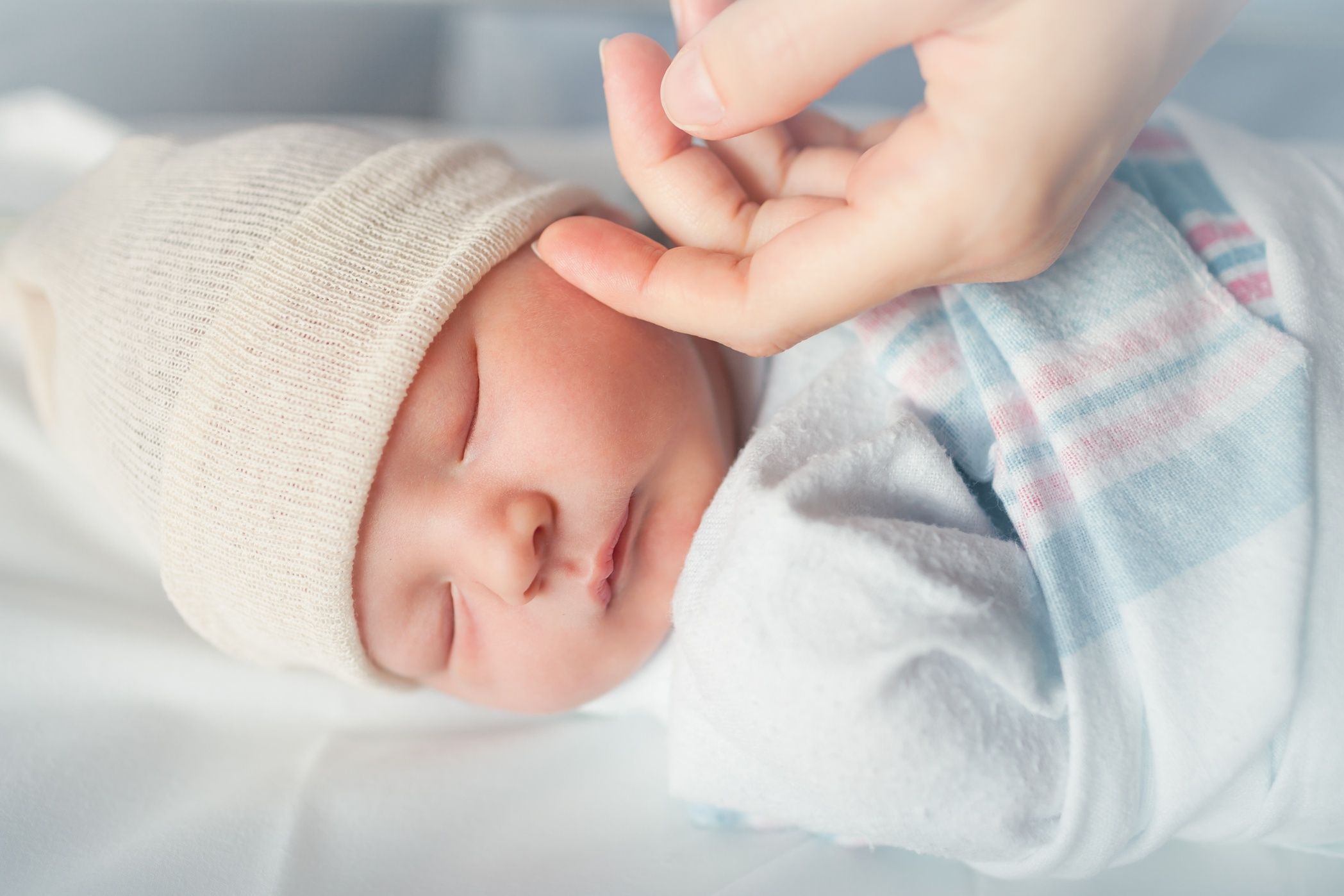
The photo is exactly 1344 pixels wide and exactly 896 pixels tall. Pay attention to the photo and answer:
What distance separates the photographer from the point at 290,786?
0.95 metres

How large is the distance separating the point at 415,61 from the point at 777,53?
1.23 m

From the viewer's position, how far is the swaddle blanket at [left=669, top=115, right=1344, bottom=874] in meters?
0.70

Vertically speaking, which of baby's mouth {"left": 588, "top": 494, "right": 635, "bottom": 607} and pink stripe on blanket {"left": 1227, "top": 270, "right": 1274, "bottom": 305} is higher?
pink stripe on blanket {"left": 1227, "top": 270, "right": 1274, "bottom": 305}

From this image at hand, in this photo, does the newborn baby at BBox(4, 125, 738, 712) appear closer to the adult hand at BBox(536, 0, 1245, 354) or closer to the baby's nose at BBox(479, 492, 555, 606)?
the baby's nose at BBox(479, 492, 555, 606)

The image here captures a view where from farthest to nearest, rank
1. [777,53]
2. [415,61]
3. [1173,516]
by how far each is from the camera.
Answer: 1. [415,61]
2. [1173,516]
3. [777,53]

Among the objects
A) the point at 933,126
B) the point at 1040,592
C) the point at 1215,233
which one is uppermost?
the point at 933,126

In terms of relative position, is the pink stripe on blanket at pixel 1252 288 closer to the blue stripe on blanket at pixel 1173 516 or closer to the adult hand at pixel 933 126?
the blue stripe on blanket at pixel 1173 516

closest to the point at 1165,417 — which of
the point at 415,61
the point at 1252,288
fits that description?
the point at 1252,288

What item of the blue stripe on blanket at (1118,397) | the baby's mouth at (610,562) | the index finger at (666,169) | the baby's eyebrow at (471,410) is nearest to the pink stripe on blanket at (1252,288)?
A: the blue stripe on blanket at (1118,397)

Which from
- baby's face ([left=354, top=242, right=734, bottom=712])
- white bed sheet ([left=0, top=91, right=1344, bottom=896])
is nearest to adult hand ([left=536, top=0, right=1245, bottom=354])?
baby's face ([left=354, top=242, right=734, bottom=712])

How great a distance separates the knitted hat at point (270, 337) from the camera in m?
0.78

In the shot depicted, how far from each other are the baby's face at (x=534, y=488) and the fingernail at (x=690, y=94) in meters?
0.22

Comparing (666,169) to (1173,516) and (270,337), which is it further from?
(1173,516)

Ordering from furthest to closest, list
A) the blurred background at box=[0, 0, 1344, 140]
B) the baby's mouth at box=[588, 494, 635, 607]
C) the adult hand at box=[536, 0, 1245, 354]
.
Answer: the blurred background at box=[0, 0, 1344, 140], the baby's mouth at box=[588, 494, 635, 607], the adult hand at box=[536, 0, 1245, 354]
